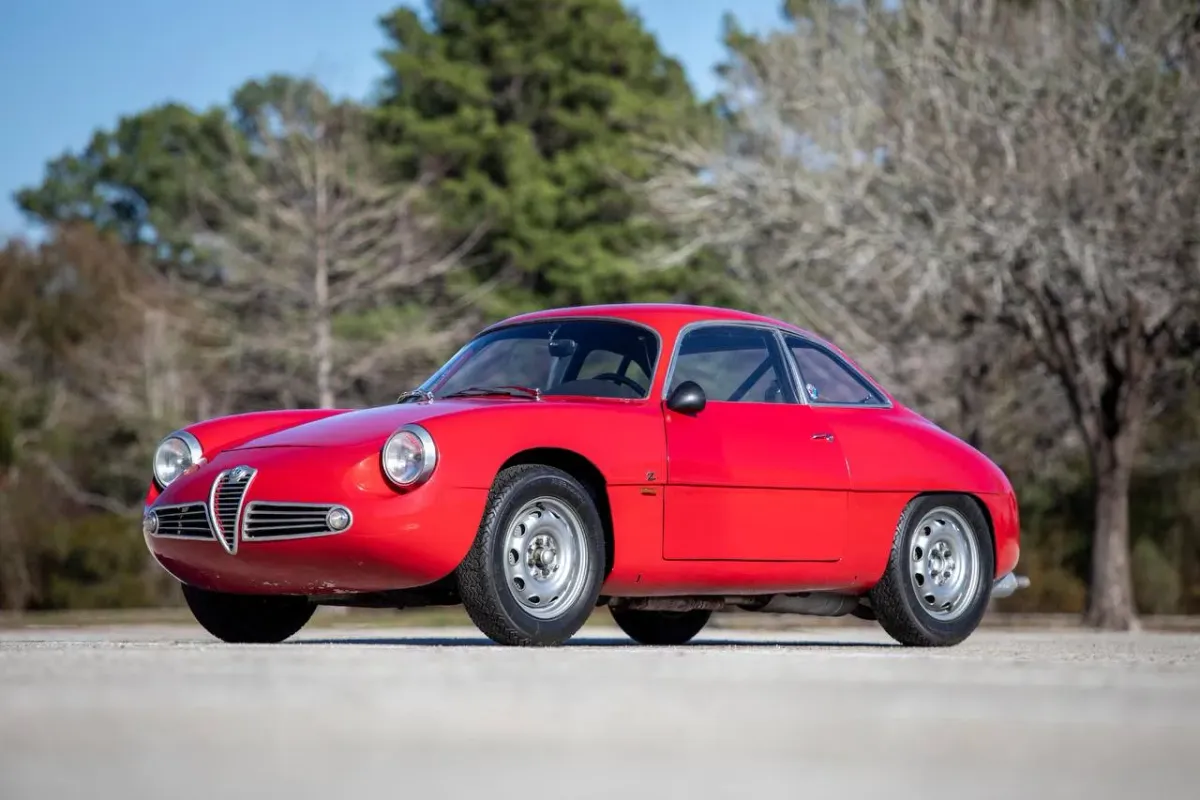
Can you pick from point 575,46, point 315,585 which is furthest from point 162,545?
point 575,46

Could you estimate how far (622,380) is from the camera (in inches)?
361

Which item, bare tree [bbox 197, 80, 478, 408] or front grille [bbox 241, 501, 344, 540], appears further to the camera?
bare tree [bbox 197, 80, 478, 408]

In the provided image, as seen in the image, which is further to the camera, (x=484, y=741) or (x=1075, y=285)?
(x=1075, y=285)

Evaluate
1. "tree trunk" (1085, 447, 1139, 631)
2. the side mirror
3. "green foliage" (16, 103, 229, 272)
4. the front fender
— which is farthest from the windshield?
"green foliage" (16, 103, 229, 272)

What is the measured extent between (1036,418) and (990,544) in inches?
851

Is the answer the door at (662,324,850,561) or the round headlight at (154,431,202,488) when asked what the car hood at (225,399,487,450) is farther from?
the door at (662,324,850,561)

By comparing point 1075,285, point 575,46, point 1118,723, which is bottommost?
point 1118,723

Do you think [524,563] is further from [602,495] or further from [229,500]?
[229,500]

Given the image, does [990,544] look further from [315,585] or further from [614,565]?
[315,585]

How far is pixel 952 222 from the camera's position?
67.9 feet

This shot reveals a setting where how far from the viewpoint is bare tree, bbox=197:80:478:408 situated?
3409 centimetres

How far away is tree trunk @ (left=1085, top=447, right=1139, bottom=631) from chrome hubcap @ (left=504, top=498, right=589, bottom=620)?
49.4 ft

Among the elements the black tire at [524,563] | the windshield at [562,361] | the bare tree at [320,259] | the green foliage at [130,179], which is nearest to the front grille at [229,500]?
the black tire at [524,563]

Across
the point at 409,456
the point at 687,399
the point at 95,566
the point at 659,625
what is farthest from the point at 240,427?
the point at 95,566
